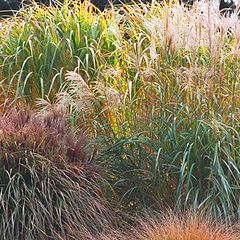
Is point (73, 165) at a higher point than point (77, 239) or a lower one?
higher

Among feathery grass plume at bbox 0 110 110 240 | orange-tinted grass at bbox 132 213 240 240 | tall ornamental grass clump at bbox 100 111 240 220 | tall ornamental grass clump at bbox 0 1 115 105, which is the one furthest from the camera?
tall ornamental grass clump at bbox 0 1 115 105

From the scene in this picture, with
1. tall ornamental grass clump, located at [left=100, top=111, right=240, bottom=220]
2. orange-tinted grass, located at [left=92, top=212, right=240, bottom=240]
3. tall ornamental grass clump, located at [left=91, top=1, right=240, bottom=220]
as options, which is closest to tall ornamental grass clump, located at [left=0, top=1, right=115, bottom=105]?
tall ornamental grass clump, located at [left=91, top=1, right=240, bottom=220]

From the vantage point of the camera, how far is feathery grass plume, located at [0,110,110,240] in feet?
12.6

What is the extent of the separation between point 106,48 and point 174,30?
1.45 metres

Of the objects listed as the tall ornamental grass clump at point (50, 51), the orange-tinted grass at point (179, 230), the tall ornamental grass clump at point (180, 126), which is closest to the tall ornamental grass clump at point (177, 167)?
the tall ornamental grass clump at point (180, 126)

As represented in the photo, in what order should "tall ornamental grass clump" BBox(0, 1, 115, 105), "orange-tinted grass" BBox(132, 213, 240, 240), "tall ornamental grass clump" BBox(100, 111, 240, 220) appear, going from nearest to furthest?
1. "orange-tinted grass" BBox(132, 213, 240, 240)
2. "tall ornamental grass clump" BBox(100, 111, 240, 220)
3. "tall ornamental grass clump" BBox(0, 1, 115, 105)

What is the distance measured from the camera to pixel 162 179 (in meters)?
4.45

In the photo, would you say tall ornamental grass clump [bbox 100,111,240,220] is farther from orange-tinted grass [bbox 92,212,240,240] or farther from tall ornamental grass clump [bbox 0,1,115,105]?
tall ornamental grass clump [bbox 0,1,115,105]

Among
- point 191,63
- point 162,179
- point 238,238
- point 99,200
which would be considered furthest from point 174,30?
point 238,238

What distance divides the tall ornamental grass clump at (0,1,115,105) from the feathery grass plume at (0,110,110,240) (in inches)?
49.8

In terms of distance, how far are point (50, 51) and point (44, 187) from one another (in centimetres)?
206

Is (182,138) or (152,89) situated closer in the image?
(182,138)

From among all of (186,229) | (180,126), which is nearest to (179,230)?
(186,229)

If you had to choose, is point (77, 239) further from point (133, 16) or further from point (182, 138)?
point (133, 16)
